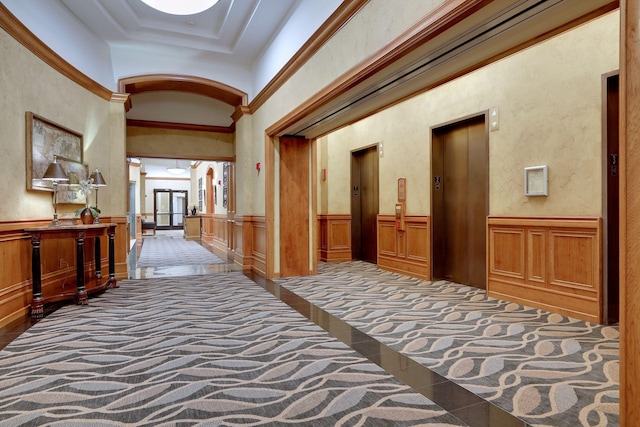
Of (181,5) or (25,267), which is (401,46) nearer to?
(181,5)

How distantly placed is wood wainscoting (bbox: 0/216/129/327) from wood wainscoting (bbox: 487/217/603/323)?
18.0ft

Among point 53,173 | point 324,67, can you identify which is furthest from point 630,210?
point 53,173

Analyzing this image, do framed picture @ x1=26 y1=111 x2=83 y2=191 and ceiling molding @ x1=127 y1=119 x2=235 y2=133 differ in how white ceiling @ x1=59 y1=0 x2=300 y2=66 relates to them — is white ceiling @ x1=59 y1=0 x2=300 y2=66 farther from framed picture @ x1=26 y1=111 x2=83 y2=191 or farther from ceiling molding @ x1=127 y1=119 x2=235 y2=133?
ceiling molding @ x1=127 y1=119 x2=235 y2=133

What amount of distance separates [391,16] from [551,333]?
3.22 metres

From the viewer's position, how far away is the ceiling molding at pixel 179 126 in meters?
8.80

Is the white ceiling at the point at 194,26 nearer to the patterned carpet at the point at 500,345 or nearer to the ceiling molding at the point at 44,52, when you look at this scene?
the ceiling molding at the point at 44,52

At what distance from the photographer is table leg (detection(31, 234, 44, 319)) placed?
438 centimetres

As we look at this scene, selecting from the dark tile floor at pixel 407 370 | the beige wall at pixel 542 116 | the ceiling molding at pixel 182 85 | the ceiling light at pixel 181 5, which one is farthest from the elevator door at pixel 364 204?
the ceiling light at pixel 181 5

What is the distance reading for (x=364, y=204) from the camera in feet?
29.4

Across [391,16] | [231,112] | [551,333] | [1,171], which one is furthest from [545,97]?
[231,112]

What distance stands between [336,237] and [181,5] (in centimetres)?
545

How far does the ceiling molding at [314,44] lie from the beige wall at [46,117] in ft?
8.96

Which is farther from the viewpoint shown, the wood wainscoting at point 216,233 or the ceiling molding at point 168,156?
the wood wainscoting at point 216,233

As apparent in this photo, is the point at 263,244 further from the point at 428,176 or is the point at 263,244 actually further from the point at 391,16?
the point at 391,16
